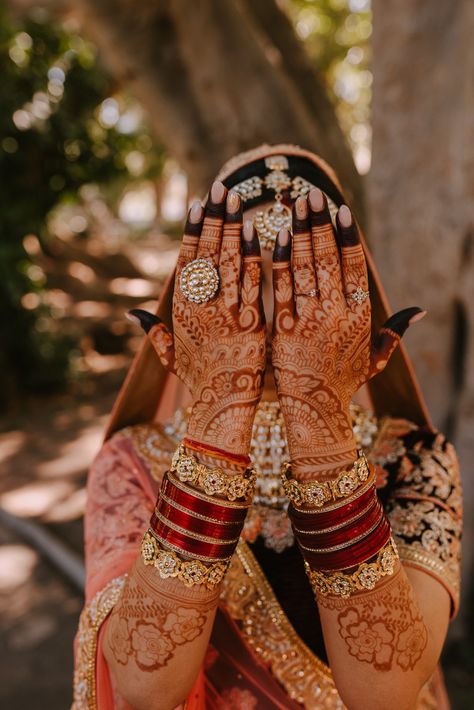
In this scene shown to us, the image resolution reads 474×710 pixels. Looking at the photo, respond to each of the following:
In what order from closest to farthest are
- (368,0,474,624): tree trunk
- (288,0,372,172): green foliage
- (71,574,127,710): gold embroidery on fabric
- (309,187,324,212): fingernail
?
(309,187,324,212): fingernail, (71,574,127,710): gold embroidery on fabric, (368,0,474,624): tree trunk, (288,0,372,172): green foliage

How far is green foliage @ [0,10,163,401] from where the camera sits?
6.95 metres

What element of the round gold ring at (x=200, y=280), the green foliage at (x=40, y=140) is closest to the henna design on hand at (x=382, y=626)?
the round gold ring at (x=200, y=280)

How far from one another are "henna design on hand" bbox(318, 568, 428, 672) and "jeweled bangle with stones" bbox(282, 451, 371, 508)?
176mm

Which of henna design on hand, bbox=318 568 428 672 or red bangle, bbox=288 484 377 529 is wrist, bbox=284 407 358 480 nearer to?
red bangle, bbox=288 484 377 529

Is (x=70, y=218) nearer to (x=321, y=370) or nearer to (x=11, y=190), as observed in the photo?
(x=11, y=190)

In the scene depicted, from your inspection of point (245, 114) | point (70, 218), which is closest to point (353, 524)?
point (245, 114)

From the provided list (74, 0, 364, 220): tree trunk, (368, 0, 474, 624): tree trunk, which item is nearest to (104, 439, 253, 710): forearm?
(368, 0, 474, 624): tree trunk

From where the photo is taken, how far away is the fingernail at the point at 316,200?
1.12m

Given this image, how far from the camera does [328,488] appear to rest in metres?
1.18

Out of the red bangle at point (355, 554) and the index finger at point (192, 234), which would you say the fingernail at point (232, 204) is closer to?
the index finger at point (192, 234)

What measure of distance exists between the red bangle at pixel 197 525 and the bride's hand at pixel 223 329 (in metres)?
0.13

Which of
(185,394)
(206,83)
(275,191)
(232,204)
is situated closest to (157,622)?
(185,394)

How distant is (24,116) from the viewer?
716 cm

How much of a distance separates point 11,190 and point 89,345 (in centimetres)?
298
